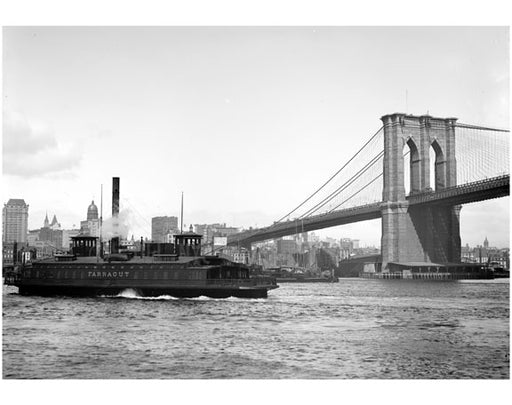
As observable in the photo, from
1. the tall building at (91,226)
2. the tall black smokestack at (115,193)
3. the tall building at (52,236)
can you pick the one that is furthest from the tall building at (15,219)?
the tall black smokestack at (115,193)

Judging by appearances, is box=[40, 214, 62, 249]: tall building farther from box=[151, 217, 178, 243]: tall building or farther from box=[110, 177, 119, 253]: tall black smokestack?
box=[151, 217, 178, 243]: tall building

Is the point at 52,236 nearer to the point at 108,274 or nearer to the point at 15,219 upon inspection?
the point at 108,274

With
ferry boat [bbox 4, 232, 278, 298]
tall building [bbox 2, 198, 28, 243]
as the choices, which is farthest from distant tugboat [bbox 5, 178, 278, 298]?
tall building [bbox 2, 198, 28, 243]

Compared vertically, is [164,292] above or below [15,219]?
below

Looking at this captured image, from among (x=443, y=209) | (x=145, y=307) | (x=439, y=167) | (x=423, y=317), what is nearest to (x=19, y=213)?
(x=145, y=307)

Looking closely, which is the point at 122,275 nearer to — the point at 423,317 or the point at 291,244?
the point at 423,317

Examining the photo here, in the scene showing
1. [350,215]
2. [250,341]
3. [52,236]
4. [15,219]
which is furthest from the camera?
[350,215]

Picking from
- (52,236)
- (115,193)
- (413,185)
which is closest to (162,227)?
(52,236)

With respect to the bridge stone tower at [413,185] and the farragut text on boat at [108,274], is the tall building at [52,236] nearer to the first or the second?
the farragut text on boat at [108,274]
